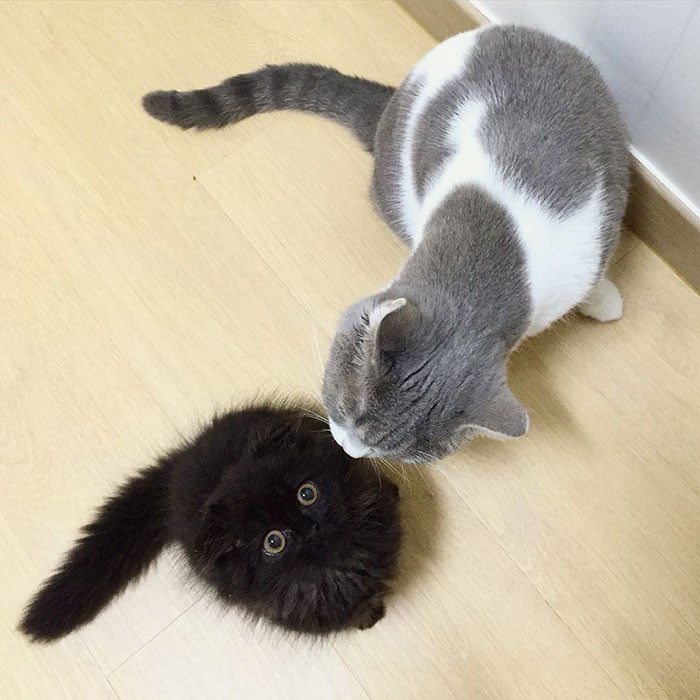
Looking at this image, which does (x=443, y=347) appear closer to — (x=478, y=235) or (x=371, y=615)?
(x=478, y=235)

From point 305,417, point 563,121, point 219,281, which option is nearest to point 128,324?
point 219,281

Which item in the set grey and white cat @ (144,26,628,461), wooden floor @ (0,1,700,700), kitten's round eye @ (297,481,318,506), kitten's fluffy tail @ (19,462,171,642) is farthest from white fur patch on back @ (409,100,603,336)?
kitten's fluffy tail @ (19,462,171,642)

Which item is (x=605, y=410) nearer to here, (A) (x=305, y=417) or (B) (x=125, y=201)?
(A) (x=305, y=417)

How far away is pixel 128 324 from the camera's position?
121 centimetres

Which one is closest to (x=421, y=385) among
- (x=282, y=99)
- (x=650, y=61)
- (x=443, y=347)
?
(x=443, y=347)

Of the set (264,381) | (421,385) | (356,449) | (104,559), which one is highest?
(421,385)

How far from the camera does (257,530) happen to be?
932 mm

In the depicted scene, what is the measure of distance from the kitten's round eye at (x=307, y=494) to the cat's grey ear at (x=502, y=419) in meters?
0.29

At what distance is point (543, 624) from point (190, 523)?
55 cm

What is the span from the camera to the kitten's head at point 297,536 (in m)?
0.93

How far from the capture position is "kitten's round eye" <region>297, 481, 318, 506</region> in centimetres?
95

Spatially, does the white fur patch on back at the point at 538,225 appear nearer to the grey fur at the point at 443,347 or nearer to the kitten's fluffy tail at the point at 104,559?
the grey fur at the point at 443,347

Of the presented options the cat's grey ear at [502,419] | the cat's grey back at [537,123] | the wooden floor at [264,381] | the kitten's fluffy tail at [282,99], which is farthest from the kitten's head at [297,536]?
the kitten's fluffy tail at [282,99]

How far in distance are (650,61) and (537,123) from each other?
24 cm
